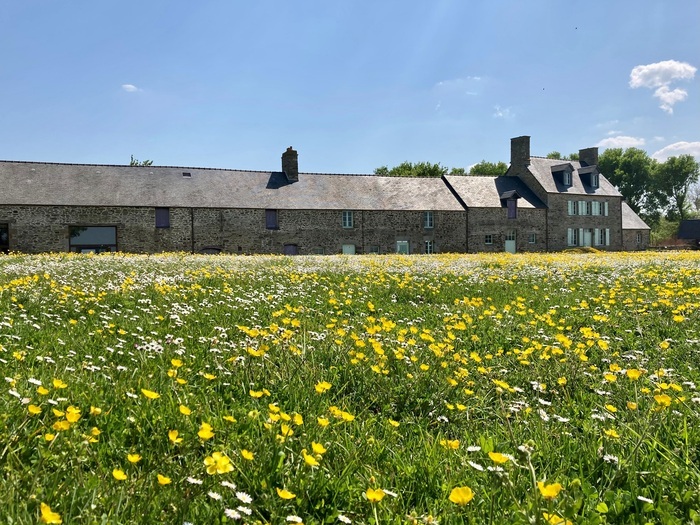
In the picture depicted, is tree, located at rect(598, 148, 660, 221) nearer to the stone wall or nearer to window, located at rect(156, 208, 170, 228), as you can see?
the stone wall

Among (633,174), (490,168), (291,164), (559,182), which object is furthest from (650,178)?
(291,164)

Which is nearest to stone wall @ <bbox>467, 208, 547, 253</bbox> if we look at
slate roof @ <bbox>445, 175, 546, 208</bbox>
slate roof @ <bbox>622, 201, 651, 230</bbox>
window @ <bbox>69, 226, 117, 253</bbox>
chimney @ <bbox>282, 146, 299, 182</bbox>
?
slate roof @ <bbox>445, 175, 546, 208</bbox>

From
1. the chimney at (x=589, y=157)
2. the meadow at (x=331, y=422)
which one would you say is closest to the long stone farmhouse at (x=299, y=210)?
the chimney at (x=589, y=157)

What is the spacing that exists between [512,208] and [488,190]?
283 centimetres

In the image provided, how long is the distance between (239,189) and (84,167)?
10.9 m

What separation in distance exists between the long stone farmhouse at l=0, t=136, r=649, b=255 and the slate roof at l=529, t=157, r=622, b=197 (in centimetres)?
14

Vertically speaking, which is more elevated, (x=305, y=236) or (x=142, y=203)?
(x=142, y=203)

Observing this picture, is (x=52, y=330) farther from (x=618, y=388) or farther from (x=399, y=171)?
(x=399, y=171)

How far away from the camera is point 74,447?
250cm

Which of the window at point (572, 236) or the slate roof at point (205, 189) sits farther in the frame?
the window at point (572, 236)

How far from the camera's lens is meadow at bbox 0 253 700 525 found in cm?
217

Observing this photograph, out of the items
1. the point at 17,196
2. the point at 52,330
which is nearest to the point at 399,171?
the point at 17,196

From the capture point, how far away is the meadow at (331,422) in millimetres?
2170

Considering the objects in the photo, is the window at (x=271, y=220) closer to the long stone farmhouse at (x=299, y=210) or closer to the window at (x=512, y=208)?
the long stone farmhouse at (x=299, y=210)
